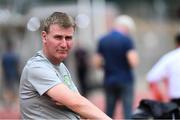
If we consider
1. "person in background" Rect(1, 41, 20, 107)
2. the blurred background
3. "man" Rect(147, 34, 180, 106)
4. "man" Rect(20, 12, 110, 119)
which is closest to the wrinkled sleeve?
"man" Rect(20, 12, 110, 119)

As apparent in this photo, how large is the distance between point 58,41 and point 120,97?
5980 mm

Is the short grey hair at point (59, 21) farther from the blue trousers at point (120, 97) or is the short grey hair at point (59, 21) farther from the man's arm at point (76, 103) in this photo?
the blue trousers at point (120, 97)

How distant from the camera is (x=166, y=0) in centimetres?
4441

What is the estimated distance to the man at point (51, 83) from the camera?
4.47m

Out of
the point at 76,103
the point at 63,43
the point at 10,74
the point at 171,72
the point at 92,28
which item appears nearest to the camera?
the point at 76,103

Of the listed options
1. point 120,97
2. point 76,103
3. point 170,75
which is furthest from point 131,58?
point 76,103

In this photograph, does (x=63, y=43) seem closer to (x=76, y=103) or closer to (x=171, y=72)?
(x=76, y=103)

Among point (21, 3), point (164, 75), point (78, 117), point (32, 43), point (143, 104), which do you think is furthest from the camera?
point (21, 3)

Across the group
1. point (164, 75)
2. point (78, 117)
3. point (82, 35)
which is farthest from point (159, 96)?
point (82, 35)

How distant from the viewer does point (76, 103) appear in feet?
14.6

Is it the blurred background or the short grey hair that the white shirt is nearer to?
the short grey hair

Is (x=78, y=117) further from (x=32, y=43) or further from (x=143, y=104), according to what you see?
(x=32, y=43)

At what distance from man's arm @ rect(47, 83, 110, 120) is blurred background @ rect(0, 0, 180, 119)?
12019 millimetres

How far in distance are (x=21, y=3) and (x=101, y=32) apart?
6.27 meters
